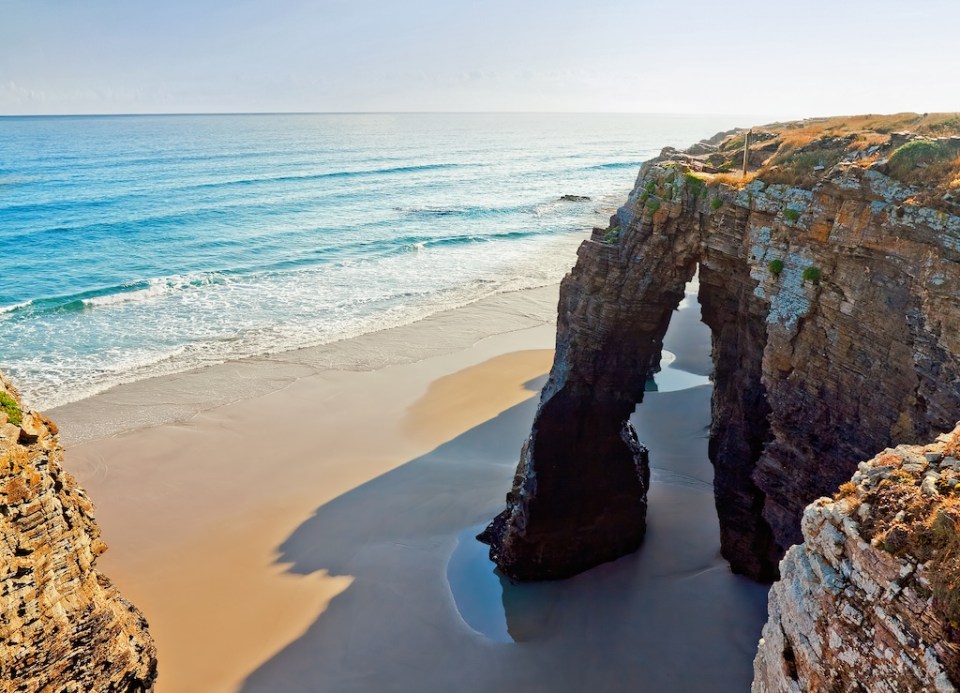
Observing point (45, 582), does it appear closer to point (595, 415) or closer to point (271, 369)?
point (595, 415)

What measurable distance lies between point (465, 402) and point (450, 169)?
8880cm

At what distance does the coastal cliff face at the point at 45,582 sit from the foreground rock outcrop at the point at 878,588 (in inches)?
427

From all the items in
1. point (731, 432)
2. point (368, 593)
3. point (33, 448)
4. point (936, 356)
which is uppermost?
point (936, 356)

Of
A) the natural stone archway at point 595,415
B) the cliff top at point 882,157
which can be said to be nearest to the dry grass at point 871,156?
the cliff top at point 882,157

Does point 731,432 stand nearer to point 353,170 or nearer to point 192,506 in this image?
point 192,506

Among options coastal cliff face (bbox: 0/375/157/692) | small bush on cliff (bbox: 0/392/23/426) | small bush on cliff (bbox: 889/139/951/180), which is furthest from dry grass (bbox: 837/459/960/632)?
small bush on cliff (bbox: 0/392/23/426)

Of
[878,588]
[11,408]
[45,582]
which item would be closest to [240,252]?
[11,408]

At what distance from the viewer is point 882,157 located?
12.7 meters

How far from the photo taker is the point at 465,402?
98.0ft

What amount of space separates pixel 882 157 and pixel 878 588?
9284 mm

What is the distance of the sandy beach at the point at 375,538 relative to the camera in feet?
51.7

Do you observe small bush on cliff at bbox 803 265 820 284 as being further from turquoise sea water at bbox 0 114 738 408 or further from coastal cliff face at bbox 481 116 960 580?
turquoise sea water at bbox 0 114 738 408

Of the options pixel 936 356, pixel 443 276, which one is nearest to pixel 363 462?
pixel 936 356

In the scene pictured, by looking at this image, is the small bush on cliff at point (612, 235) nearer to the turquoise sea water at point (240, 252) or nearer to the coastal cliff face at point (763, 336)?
the coastal cliff face at point (763, 336)
